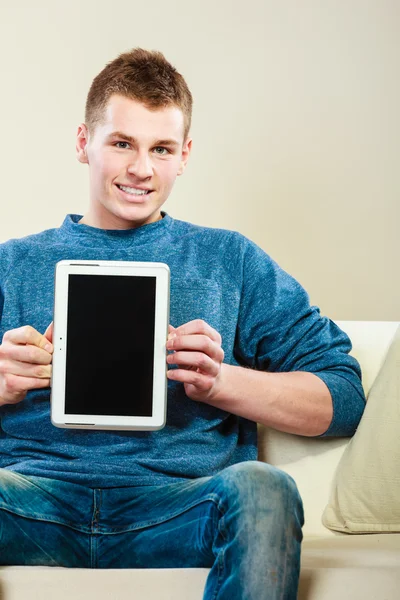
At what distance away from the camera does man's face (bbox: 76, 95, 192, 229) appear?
154cm

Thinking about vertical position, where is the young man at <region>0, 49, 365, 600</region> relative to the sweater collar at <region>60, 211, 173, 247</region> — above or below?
below

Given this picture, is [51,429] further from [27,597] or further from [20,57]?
[20,57]

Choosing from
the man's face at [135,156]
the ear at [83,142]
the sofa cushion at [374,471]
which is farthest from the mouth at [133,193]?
the sofa cushion at [374,471]

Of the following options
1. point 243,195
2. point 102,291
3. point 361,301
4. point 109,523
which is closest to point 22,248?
point 102,291

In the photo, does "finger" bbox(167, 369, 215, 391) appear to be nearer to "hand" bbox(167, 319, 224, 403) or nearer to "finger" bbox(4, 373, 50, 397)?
"hand" bbox(167, 319, 224, 403)

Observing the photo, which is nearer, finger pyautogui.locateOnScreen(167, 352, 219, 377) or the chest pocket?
finger pyautogui.locateOnScreen(167, 352, 219, 377)

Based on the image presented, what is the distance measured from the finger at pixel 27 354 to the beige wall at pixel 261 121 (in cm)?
92

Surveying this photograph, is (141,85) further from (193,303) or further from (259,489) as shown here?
(259,489)

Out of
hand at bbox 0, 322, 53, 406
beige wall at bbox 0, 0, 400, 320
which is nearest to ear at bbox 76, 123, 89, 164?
hand at bbox 0, 322, 53, 406

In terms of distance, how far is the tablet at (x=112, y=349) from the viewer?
1.31m

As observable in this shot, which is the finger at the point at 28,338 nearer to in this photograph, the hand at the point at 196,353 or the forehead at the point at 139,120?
the hand at the point at 196,353

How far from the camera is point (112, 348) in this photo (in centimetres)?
131

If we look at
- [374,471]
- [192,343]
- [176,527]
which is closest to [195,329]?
Answer: [192,343]

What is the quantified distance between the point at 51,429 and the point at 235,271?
1.38 ft
